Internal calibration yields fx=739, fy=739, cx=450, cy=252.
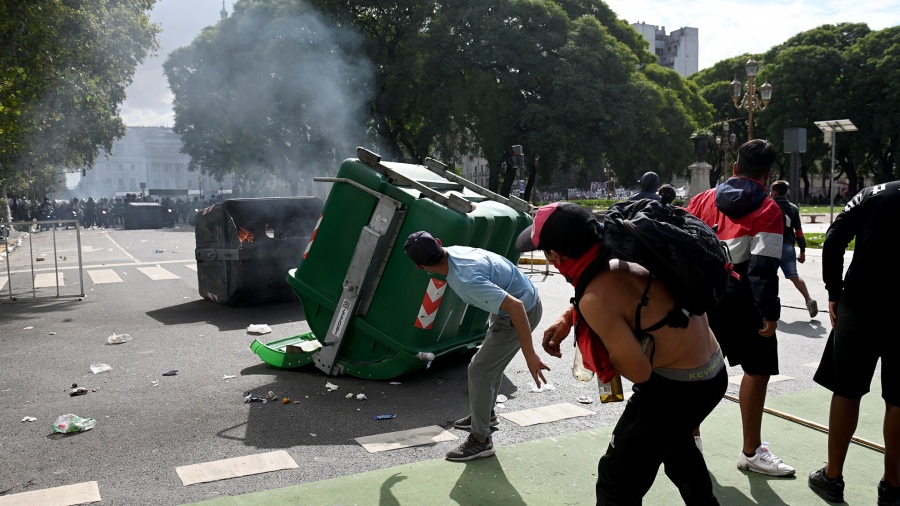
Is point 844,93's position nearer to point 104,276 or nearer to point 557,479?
point 104,276

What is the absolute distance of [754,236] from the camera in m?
3.65

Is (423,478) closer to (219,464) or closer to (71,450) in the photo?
(219,464)

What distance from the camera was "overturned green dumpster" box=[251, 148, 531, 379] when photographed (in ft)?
17.5

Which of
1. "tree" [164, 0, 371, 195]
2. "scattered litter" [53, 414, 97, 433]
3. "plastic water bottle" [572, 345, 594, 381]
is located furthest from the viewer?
"tree" [164, 0, 371, 195]

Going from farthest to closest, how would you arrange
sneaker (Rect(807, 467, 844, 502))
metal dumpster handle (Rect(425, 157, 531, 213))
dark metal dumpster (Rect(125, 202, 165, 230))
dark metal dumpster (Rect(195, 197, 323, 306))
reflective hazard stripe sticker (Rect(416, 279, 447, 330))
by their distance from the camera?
dark metal dumpster (Rect(125, 202, 165, 230)) < dark metal dumpster (Rect(195, 197, 323, 306)) < metal dumpster handle (Rect(425, 157, 531, 213)) < reflective hazard stripe sticker (Rect(416, 279, 447, 330)) < sneaker (Rect(807, 467, 844, 502))

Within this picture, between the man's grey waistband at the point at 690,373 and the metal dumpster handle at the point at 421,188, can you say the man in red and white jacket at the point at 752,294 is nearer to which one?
the man's grey waistband at the point at 690,373

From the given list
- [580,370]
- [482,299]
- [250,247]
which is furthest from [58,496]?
[250,247]

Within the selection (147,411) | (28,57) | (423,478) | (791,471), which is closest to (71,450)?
(147,411)

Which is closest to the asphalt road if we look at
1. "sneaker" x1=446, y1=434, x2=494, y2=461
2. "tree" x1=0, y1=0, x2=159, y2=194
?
"sneaker" x1=446, y1=434, x2=494, y2=461

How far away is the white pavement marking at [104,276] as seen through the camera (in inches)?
528

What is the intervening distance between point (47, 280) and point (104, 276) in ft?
3.32

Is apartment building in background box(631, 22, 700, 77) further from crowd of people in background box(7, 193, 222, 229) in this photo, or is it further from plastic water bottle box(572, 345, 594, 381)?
plastic water bottle box(572, 345, 594, 381)

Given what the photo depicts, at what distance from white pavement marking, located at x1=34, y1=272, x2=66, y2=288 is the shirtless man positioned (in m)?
12.9

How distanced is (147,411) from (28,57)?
1220 centimetres
